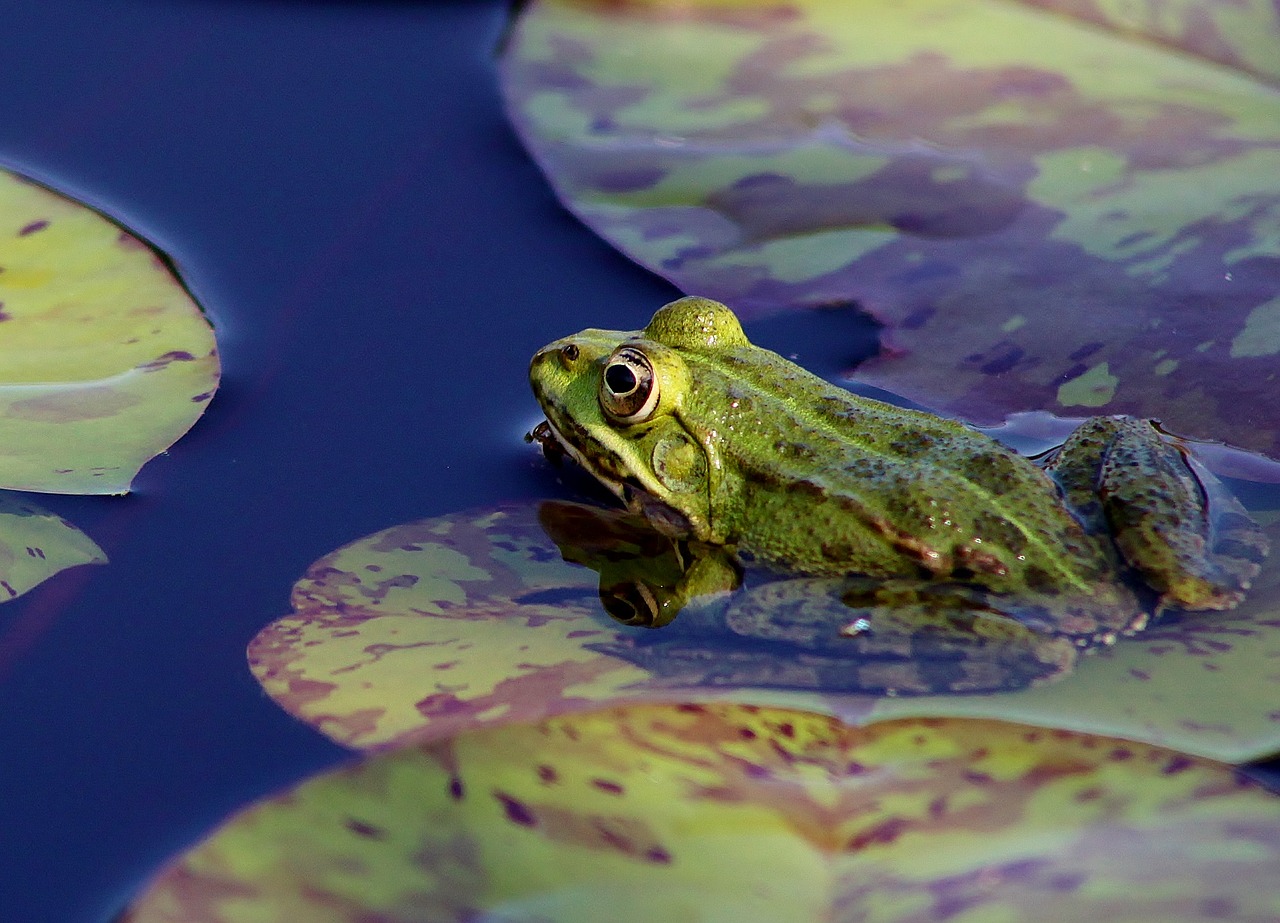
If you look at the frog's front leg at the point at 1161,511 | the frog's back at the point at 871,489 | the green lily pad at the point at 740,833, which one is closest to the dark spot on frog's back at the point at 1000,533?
the frog's back at the point at 871,489

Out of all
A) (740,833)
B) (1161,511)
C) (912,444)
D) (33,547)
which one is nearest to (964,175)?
(912,444)

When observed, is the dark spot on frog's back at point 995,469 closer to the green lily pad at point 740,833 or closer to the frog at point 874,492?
the frog at point 874,492

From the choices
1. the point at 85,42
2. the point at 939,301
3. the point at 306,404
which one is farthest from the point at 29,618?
the point at 85,42

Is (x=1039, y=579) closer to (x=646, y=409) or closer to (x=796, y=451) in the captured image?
(x=796, y=451)

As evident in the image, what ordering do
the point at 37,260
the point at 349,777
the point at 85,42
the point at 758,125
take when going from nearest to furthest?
the point at 349,777 → the point at 37,260 → the point at 758,125 → the point at 85,42

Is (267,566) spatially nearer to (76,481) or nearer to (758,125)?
(76,481)

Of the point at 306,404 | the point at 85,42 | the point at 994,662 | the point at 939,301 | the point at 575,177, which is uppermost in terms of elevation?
the point at 85,42

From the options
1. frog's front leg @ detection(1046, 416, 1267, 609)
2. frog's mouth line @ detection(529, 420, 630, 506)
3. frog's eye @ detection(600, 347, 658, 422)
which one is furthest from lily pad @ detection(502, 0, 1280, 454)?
frog's mouth line @ detection(529, 420, 630, 506)
